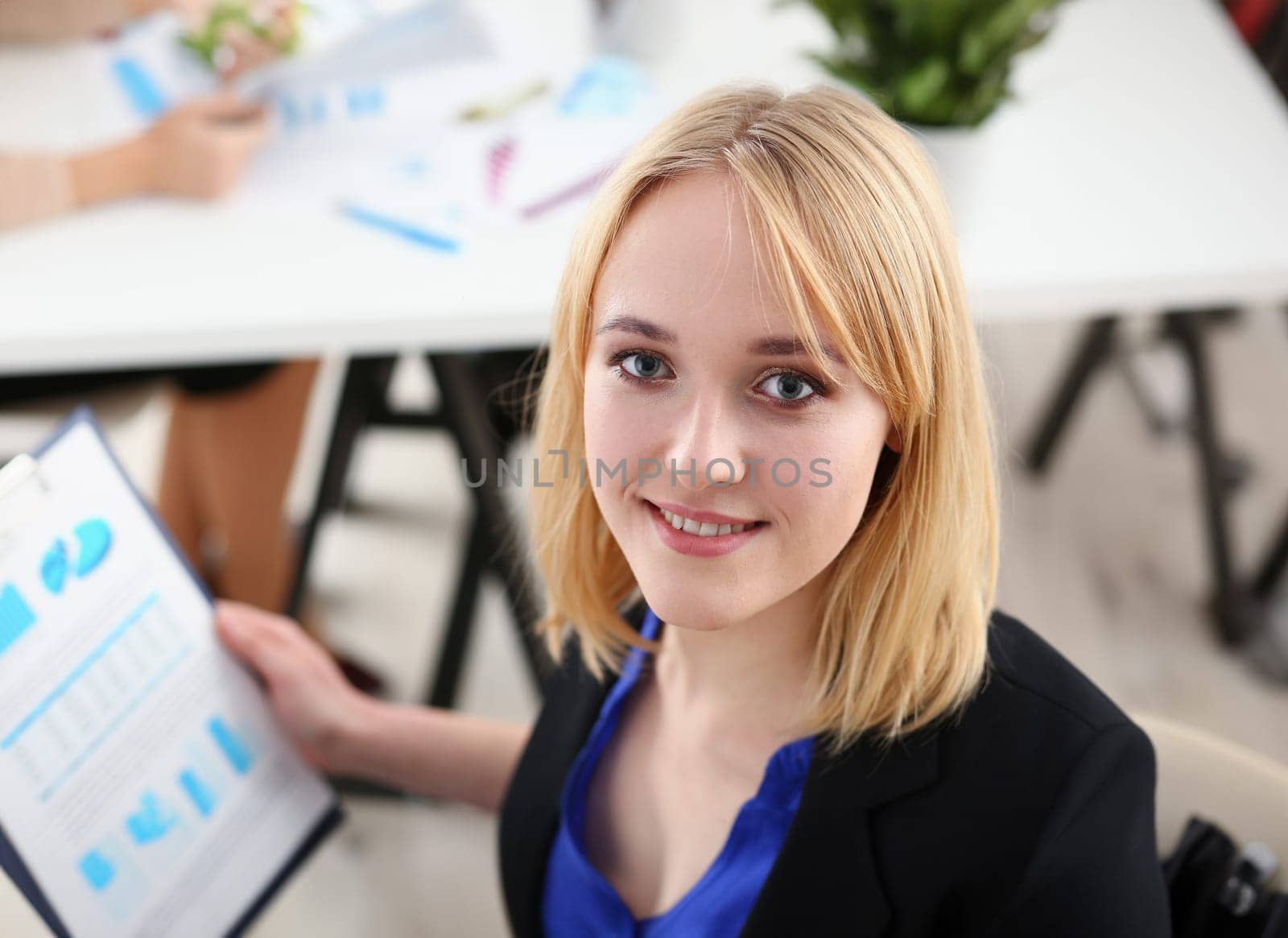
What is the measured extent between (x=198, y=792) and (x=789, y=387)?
2.11 ft

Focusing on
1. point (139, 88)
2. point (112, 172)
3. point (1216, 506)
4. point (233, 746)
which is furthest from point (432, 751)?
point (1216, 506)

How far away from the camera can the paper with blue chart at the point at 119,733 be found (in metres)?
0.84

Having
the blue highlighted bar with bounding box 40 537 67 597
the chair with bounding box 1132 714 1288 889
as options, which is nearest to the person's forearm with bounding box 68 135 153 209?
the blue highlighted bar with bounding box 40 537 67 597

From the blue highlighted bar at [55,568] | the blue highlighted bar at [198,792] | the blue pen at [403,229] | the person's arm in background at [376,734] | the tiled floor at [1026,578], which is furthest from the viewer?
the tiled floor at [1026,578]

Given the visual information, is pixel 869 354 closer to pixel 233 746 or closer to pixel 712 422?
pixel 712 422

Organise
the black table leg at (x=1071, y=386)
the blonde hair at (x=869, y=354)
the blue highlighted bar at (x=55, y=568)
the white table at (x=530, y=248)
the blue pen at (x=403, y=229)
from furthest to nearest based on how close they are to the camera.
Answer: the black table leg at (x=1071, y=386), the blue pen at (x=403, y=229), the white table at (x=530, y=248), the blue highlighted bar at (x=55, y=568), the blonde hair at (x=869, y=354)

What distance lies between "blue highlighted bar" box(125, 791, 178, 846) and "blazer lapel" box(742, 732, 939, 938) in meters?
0.48

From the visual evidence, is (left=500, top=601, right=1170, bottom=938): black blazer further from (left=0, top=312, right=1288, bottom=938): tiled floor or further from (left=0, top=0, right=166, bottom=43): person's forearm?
(left=0, top=0, right=166, bottom=43): person's forearm

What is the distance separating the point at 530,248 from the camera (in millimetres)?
1475

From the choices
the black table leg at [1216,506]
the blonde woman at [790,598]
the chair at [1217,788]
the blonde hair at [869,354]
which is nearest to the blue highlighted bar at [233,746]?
the blonde woman at [790,598]

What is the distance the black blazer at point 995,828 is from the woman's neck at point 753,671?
60 millimetres

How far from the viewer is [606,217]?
70cm

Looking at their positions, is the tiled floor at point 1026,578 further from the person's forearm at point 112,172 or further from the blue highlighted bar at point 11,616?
the blue highlighted bar at point 11,616

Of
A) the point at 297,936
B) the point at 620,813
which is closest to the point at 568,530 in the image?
the point at 620,813
